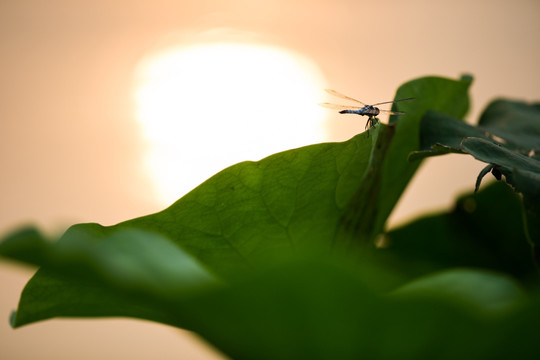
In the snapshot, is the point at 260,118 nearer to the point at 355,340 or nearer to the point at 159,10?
the point at 159,10

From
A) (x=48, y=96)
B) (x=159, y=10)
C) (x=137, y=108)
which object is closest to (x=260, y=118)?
(x=137, y=108)

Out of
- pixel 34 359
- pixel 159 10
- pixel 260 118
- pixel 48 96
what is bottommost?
pixel 34 359

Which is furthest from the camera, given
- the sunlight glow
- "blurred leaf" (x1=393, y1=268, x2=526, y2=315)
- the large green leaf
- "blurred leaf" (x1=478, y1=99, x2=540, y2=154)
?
the sunlight glow

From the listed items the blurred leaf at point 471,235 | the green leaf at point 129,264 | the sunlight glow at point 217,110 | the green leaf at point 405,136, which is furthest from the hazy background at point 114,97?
the green leaf at point 129,264

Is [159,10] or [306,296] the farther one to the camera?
[159,10]

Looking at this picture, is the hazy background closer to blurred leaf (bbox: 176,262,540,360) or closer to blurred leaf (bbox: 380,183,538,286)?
blurred leaf (bbox: 380,183,538,286)

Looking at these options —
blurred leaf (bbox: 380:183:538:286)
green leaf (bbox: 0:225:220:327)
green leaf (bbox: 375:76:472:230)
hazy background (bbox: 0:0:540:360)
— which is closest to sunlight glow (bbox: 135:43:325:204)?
hazy background (bbox: 0:0:540:360)

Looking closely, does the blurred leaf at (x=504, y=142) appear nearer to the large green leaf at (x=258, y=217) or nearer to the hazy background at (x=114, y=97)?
the large green leaf at (x=258, y=217)

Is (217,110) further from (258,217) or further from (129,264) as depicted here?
(129,264)
